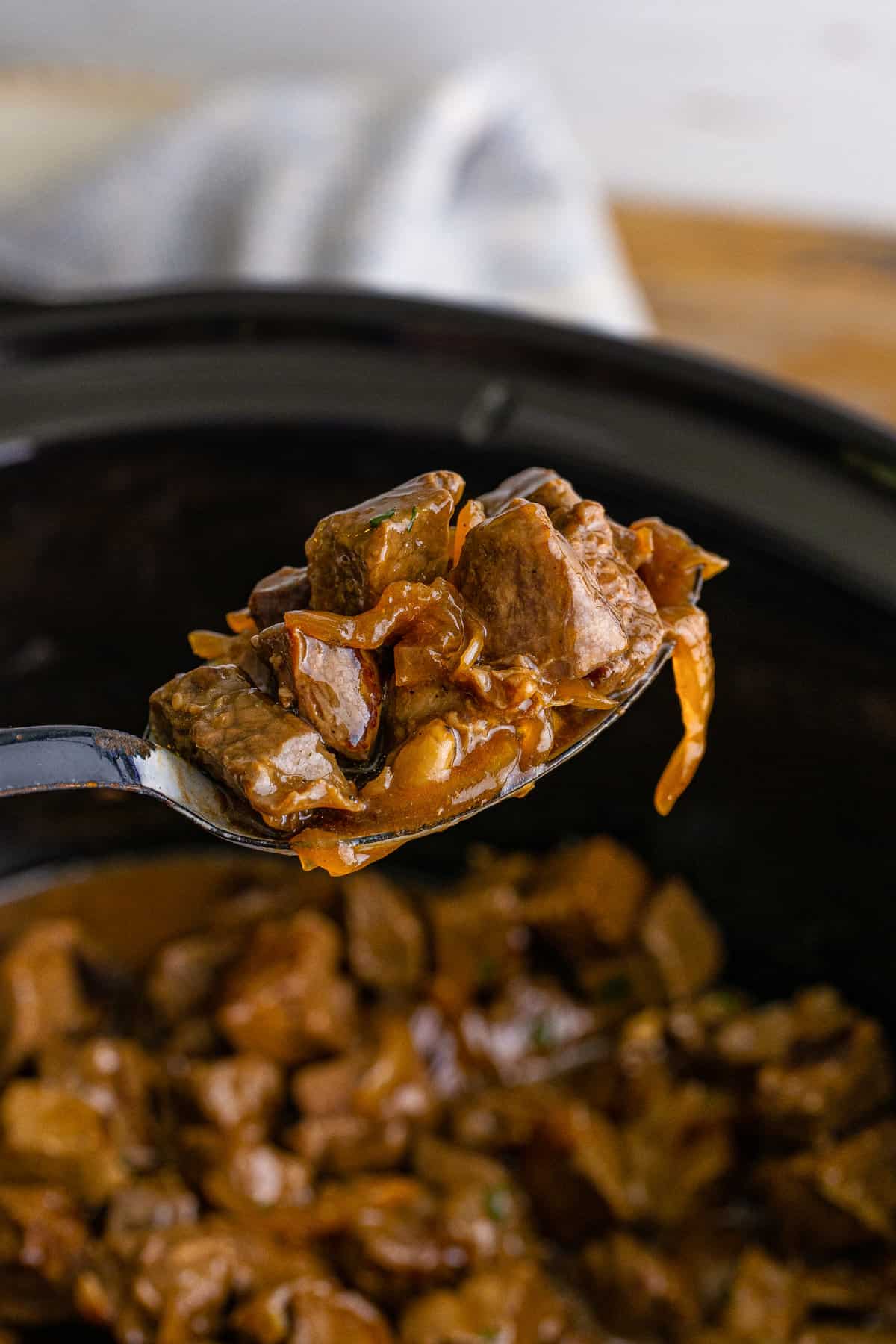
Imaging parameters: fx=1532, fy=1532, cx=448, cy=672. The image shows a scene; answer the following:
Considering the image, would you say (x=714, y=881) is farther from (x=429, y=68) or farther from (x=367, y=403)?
(x=429, y=68)

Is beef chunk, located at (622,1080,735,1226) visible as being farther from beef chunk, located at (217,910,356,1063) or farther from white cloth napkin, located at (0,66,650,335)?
white cloth napkin, located at (0,66,650,335)

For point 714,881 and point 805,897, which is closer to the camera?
point 805,897

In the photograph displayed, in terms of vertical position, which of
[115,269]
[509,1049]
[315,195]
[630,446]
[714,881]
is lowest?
[509,1049]

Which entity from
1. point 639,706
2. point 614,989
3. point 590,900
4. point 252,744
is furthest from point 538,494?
point 614,989

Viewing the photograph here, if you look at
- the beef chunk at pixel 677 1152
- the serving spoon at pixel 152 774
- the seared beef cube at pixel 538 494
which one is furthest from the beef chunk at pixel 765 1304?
the seared beef cube at pixel 538 494

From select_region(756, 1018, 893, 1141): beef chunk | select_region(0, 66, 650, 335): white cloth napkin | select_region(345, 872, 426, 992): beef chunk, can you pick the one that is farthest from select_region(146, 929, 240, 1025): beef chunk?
select_region(0, 66, 650, 335): white cloth napkin

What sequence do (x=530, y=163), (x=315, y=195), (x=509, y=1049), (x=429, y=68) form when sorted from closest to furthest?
(x=509, y=1049)
(x=315, y=195)
(x=530, y=163)
(x=429, y=68)

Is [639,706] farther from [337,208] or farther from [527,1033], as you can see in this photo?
[337,208]

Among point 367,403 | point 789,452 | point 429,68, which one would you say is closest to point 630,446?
point 789,452

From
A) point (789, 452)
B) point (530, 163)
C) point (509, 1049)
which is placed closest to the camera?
point (789, 452)
